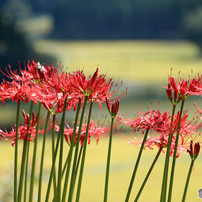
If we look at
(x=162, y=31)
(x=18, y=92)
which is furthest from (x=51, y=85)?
(x=162, y=31)

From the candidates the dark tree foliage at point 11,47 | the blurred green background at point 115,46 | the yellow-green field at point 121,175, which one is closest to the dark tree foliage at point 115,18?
the blurred green background at point 115,46

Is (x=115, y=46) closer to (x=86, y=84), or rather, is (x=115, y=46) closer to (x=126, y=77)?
(x=126, y=77)

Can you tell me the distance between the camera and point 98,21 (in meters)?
2.10

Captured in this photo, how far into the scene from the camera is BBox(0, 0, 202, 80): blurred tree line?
1.98 meters

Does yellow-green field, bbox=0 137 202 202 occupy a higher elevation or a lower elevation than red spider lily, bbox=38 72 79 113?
lower

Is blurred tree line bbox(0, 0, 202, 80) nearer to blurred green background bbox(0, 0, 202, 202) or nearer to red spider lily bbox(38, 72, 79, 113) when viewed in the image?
blurred green background bbox(0, 0, 202, 202)

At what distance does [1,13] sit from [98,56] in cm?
72

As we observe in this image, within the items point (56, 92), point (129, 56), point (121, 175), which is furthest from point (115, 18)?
point (56, 92)

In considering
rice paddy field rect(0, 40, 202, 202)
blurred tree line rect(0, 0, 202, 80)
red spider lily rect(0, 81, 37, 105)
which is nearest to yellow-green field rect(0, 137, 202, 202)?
rice paddy field rect(0, 40, 202, 202)

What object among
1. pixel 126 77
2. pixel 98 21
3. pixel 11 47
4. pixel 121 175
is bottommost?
pixel 121 175

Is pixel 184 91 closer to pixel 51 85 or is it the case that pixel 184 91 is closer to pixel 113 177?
pixel 51 85

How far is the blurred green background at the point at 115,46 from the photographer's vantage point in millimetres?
2057

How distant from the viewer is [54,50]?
218 centimetres

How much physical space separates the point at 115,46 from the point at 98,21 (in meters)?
0.22
